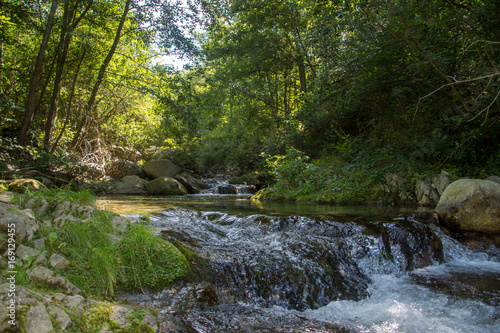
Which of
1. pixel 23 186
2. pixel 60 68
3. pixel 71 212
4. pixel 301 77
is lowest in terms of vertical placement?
pixel 71 212

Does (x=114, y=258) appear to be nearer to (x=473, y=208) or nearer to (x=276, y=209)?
(x=276, y=209)

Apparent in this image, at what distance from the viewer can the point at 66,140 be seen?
10.9 m

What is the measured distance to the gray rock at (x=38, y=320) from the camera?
1519 millimetres

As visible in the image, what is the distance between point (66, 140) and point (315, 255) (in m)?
10.8

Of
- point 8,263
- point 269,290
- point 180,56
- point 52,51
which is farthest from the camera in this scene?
point 180,56

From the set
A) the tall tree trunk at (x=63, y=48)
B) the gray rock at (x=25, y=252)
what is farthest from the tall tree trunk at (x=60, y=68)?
the gray rock at (x=25, y=252)

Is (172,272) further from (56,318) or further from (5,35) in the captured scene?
(5,35)

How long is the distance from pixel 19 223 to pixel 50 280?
77cm

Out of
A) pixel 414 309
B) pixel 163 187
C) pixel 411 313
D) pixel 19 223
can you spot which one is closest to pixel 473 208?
pixel 414 309

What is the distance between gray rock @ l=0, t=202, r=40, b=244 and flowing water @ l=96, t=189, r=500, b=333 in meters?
0.99

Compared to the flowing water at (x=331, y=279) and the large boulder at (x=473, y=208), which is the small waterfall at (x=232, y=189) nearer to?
the flowing water at (x=331, y=279)

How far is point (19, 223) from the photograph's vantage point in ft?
8.05

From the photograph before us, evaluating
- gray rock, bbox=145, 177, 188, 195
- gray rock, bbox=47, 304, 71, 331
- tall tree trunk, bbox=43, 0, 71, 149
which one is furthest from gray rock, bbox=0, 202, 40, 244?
gray rock, bbox=145, 177, 188, 195

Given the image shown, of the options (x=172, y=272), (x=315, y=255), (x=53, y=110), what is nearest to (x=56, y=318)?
(x=172, y=272)
